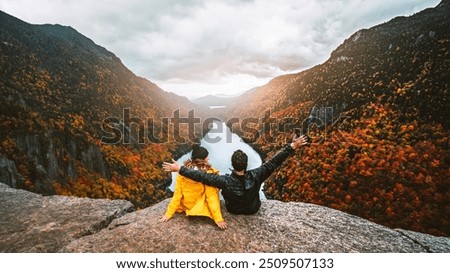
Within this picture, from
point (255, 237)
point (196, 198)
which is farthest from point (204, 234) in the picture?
point (255, 237)

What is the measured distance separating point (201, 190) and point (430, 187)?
14.9 metres

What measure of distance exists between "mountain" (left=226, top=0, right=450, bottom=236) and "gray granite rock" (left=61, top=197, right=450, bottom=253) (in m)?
10.4

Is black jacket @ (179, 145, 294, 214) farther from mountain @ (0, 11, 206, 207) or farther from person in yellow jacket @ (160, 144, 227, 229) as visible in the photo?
mountain @ (0, 11, 206, 207)

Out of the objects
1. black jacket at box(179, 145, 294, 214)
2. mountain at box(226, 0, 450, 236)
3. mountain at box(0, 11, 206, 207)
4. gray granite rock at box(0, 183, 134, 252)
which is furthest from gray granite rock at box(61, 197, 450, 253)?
mountain at box(0, 11, 206, 207)

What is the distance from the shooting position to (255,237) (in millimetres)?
4074

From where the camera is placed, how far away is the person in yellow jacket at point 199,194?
4078 millimetres

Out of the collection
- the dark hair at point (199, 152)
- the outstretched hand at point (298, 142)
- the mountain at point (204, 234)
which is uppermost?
the outstretched hand at point (298, 142)

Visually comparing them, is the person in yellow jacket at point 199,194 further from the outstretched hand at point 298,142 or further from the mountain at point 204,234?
the outstretched hand at point 298,142

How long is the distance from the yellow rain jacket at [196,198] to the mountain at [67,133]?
13.5m

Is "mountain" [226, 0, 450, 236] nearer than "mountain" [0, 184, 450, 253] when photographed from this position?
No

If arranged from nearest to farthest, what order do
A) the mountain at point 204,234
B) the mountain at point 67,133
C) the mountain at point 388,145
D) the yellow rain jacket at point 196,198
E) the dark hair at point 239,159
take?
the dark hair at point 239,159 → the mountain at point 204,234 → the yellow rain jacket at point 196,198 → the mountain at point 388,145 → the mountain at point 67,133

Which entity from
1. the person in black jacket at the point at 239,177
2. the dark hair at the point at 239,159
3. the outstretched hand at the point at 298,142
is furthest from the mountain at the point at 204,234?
the outstretched hand at the point at 298,142

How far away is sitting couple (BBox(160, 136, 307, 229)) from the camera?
155 inches
